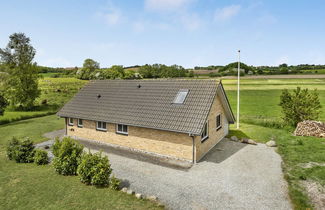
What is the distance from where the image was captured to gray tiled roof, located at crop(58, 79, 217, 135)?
13.7m

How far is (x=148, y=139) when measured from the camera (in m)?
14.9

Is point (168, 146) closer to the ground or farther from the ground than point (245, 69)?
closer to the ground

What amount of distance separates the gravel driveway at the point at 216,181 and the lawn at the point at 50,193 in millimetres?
1383

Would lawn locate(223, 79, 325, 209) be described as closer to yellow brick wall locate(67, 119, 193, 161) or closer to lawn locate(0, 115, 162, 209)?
yellow brick wall locate(67, 119, 193, 161)

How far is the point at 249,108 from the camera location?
112 feet

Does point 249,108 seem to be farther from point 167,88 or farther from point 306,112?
point 167,88

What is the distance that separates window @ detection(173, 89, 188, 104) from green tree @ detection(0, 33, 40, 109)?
31.9 metres

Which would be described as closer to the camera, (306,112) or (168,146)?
(168,146)

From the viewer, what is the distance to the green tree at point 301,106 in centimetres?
2075

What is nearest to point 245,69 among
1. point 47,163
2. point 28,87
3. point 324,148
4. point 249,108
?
point 249,108

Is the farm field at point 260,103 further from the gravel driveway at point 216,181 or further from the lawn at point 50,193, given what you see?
the lawn at point 50,193

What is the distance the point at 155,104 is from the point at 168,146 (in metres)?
3.60


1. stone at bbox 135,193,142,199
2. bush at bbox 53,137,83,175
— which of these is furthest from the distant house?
stone at bbox 135,193,142,199

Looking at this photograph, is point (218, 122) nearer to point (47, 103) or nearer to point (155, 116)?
point (155, 116)
